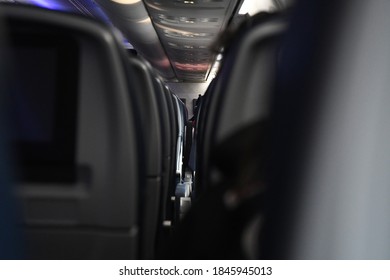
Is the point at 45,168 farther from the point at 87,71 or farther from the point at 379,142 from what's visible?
the point at 379,142

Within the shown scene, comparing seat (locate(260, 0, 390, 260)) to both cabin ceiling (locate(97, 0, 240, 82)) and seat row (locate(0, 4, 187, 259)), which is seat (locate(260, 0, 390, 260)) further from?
cabin ceiling (locate(97, 0, 240, 82))

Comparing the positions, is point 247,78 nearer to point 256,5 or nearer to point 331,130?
point 331,130

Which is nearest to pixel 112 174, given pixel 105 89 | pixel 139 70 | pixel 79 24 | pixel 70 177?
pixel 70 177

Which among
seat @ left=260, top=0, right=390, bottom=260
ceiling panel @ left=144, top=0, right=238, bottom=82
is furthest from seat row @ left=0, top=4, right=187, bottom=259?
ceiling panel @ left=144, top=0, right=238, bottom=82

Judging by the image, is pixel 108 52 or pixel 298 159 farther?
pixel 108 52

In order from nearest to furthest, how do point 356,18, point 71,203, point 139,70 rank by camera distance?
point 356,18
point 71,203
point 139,70

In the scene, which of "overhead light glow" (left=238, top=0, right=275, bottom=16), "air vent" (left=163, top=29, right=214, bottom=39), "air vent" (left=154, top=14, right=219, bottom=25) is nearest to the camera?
"overhead light glow" (left=238, top=0, right=275, bottom=16)

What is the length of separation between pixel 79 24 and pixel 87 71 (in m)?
0.11

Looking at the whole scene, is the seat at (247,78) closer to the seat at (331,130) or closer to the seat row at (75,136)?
the seat row at (75,136)

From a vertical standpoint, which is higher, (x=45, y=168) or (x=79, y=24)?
(x=79, y=24)

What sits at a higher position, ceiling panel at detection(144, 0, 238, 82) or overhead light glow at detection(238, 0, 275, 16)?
overhead light glow at detection(238, 0, 275, 16)

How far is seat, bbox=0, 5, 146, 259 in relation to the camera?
100cm

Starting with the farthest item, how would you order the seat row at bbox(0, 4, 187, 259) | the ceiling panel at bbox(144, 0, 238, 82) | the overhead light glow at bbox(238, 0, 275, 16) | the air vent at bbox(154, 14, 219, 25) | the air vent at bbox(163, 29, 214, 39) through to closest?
the air vent at bbox(163, 29, 214, 39), the air vent at bbox(154, 14, 219, 25), the ceiling panel at bbox(144, 0, 238, 82), the overhead light glow at bbox(238, 0, 275, 16), the seat row at bbox(0, 4, 187, 259)

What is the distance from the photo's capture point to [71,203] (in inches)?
42.8
